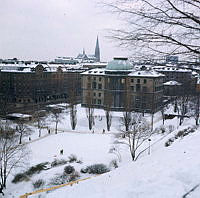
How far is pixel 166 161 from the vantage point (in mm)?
7277

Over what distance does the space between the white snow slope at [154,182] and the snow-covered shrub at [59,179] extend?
9.18 m

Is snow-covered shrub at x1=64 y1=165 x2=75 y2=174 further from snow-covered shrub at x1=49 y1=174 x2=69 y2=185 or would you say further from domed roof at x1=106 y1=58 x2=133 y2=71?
domed roof at x1=106 y1=58 x2=133 y2=71

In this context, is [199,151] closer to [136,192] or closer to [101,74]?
[136,192]

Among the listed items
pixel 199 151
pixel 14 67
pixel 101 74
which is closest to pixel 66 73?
pixel 14 67

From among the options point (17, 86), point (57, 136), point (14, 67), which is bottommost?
point (57, 136)

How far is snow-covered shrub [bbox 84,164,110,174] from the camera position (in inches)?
719

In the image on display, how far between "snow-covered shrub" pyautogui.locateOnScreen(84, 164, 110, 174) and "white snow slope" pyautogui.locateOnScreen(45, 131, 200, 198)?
1105 centimetres

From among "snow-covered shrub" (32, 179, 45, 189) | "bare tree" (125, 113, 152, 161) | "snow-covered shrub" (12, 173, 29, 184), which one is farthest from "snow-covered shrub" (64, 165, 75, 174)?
"bare tree" (125, 113, 152, 161)

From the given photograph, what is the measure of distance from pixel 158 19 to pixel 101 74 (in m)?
44.6

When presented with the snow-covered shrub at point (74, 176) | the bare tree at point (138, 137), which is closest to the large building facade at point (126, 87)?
the bare tree at point (138, 137)

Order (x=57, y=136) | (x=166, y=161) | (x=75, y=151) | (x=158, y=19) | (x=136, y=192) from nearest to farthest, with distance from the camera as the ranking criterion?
(x=136, y=192) < (x=158, y=19) < (x=166, y=161) < (x=75, y=151) < (x=57, y=136)

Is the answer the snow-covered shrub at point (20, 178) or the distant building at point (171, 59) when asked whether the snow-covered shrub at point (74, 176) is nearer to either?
the snow-covered shrub at point (20, 178)

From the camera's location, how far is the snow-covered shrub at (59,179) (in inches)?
635

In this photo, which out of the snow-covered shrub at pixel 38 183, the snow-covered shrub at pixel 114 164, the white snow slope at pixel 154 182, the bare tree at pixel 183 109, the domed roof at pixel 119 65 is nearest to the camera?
the white snow slope at pixel 154 182
